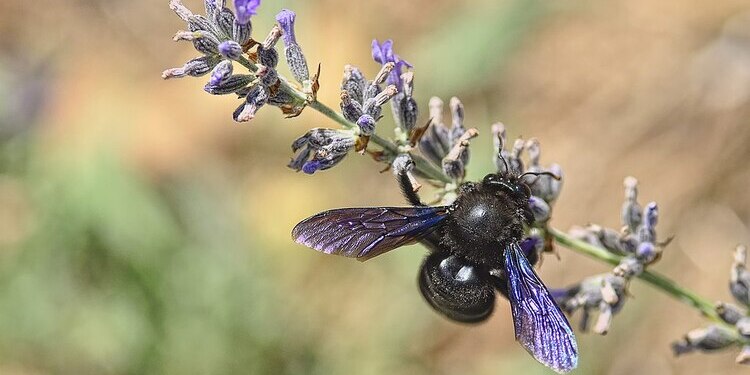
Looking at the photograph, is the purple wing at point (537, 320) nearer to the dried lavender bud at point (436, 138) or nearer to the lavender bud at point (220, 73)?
the dried lavender bud at point (436, 138)

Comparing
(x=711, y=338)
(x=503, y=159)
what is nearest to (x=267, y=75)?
(x=503, y=159)

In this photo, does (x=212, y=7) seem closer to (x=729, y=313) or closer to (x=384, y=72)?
(x=384, y=72)

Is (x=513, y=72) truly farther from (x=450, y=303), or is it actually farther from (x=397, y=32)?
(x=450, y=303)

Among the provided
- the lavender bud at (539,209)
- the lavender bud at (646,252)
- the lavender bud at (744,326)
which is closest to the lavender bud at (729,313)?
the lavender bud at (744,326)

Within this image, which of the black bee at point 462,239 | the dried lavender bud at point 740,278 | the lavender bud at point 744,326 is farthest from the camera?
the dried lavender bud at point 740,278

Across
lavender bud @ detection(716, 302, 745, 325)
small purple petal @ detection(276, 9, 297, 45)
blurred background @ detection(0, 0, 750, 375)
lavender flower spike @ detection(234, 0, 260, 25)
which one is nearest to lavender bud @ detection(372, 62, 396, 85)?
small purple petal @ detection(276, 9, 297, 45)

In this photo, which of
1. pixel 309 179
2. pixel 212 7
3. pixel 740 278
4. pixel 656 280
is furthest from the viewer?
pixel 309 179

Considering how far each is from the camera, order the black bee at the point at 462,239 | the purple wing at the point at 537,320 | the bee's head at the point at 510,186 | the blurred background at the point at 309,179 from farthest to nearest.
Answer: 1. the blurred background at the point at 309,179
2. the bee's head at the point at 510,186
3. the black bee at the point at 462,239
4. the purple wing at the point at 537,320

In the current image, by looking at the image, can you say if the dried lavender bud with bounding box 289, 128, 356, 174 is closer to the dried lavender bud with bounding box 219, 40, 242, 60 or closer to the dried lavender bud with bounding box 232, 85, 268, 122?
the dried lavender bud with bounding box 232, 85, 268, 122
